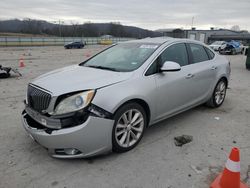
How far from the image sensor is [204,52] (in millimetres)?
4770

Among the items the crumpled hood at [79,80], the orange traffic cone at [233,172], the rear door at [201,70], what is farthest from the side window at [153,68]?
the orange traffic cone at [233,172]

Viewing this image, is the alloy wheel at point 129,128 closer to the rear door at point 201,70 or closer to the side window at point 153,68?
the side window at point 153,68

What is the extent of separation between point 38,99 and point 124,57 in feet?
5.30

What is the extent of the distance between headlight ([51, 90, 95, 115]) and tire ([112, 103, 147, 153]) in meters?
0.43

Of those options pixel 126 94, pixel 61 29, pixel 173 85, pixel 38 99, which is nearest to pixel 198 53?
pixel 173 85

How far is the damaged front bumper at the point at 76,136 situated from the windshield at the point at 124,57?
1.03 meters

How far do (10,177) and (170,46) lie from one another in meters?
3.10

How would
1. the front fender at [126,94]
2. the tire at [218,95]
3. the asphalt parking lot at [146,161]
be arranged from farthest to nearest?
the tire at [218,95], the front fender at [126,94], the asphalt parking lot at [146,161]

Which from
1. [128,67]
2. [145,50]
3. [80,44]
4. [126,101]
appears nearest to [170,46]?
[145,50]

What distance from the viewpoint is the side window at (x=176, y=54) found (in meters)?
3.76

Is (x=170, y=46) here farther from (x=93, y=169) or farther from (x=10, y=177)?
(x=10, y=177)

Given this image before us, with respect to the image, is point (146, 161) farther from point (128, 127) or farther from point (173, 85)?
point (173, 85)

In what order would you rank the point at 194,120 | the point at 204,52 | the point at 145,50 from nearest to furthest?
the point at 145,50 < the point at 194,120 < the point at 204,52

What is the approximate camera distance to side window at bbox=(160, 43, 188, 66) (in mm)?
3761
